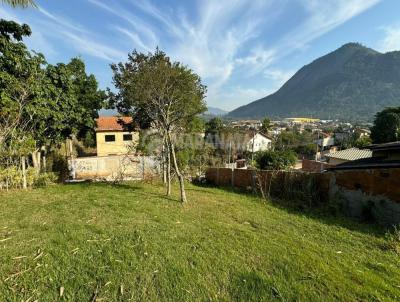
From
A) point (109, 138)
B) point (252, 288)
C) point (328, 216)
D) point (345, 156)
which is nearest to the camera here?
point (252, 288)

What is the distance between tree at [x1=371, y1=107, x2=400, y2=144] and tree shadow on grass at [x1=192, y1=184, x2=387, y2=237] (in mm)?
27873

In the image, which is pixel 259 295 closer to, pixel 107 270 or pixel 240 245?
pixel 240 245

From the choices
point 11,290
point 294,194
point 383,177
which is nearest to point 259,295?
point 11,290

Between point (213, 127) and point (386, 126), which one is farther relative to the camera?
point (213, 127)

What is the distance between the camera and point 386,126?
32.4 metres

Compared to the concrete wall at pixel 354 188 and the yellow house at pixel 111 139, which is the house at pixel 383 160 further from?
the yellow house at pixel 111 139

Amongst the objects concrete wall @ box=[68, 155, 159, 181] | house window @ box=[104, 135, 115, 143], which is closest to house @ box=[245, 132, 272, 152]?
house window @ box=[104, 135, 115, 143]

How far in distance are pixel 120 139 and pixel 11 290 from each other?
93.8ft

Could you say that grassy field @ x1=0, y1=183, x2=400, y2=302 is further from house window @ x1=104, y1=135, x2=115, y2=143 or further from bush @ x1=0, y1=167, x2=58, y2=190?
house window @ x1=104, y1=135, x2=115, y2=143

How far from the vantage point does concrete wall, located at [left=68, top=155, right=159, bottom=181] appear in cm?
1605

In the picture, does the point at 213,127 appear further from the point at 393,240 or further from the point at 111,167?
the point at 393,240

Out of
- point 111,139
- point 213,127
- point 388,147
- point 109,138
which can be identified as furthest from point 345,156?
point 213,127

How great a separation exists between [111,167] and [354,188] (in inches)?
647

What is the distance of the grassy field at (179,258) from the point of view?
356cm
